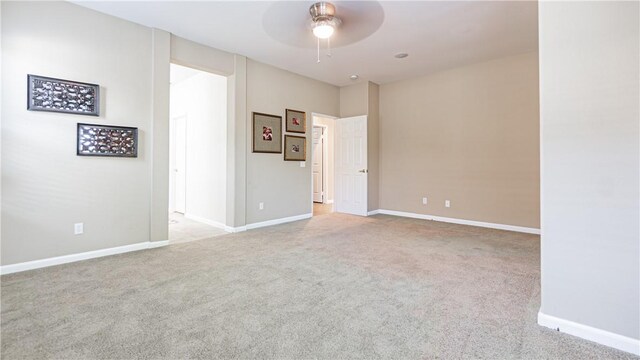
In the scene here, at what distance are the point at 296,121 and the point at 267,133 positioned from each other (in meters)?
0.72

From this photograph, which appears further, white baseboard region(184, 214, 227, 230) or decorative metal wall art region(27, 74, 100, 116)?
white baseboard region(184, 214, 227, 230)

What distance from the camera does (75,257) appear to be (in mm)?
3070

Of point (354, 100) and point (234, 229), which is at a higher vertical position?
point (354, 100)

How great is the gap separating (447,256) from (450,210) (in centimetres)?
215

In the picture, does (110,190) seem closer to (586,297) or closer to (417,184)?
(586,297)

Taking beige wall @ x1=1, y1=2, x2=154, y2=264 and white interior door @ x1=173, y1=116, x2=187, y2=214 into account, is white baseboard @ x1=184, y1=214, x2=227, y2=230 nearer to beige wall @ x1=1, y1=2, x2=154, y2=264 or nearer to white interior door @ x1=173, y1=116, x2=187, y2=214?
white interior door @ x1=173, y1=116, x2=187, y2=214

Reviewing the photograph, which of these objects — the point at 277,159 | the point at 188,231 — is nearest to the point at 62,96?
the point at 188,231

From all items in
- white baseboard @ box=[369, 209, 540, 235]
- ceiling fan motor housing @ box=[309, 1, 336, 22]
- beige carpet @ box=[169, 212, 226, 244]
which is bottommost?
beige carpet @ box=[169, 212, 226, 244]

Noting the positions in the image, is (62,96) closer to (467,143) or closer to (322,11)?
(322,11)

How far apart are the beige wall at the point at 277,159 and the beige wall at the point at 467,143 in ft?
5.23

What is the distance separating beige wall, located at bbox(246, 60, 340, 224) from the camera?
15.4 feet

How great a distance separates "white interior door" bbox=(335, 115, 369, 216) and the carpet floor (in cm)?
240

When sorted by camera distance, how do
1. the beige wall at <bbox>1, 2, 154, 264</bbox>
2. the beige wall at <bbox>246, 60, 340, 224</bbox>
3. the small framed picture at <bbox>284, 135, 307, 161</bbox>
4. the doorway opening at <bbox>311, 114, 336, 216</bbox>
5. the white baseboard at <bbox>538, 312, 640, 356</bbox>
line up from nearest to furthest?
the white baseboard at <bbox>538, 312, 640, 356</bbox>, the beige wall at <bbox>1, 2, 154, 264</bbox>, the beige wall at <bbox>246, 60, 340, 224</bbox>, the small framed picture at <bbox>284, 135, 307, 161</bbox>, the doorway opening at <bbox>311, 114, 336, 216</bbox>

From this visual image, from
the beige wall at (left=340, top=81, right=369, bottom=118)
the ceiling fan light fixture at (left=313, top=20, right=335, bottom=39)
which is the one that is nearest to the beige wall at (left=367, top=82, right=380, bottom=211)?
the beige wall at (left=340, top=81, right=369, bottom=118)
